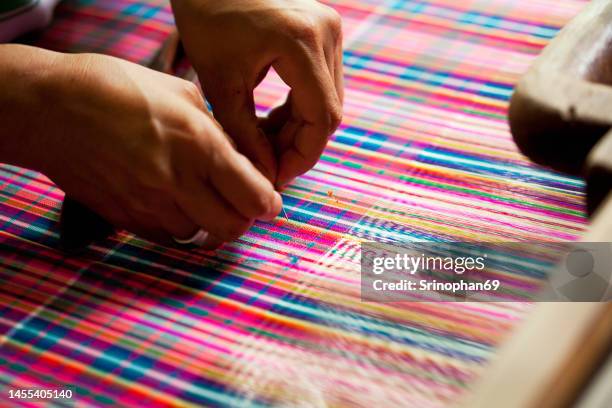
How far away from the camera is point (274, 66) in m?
0.85

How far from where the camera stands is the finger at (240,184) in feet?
2.36

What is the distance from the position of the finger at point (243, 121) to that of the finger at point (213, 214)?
98mm

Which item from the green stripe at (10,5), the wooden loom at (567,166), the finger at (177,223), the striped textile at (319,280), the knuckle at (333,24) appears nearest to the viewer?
the wooden loom at (567,166)

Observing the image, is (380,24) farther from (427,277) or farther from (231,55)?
(427,277)

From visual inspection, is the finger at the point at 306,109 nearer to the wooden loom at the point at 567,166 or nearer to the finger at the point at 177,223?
the finger at the point at 177,223

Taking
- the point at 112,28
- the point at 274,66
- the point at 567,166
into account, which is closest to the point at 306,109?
the point at 274,66

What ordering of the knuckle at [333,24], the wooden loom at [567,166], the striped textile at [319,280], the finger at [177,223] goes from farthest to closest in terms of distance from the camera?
the knuckle at [333,24]
the finger at [177,223]
the striped textile at [319,280]
the wooden loom at [567,166]

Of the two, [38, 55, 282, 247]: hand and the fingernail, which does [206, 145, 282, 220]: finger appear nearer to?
[38, 55, 282, 247]: hand

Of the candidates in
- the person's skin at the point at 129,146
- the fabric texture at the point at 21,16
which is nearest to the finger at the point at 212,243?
the person's skin at the point at 129,146

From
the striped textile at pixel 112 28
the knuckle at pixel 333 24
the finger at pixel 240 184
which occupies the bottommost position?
the striped textile at pixel 112 28

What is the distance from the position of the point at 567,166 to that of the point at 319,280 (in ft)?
0.87

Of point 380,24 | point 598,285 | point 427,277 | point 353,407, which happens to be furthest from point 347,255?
point 380,24
